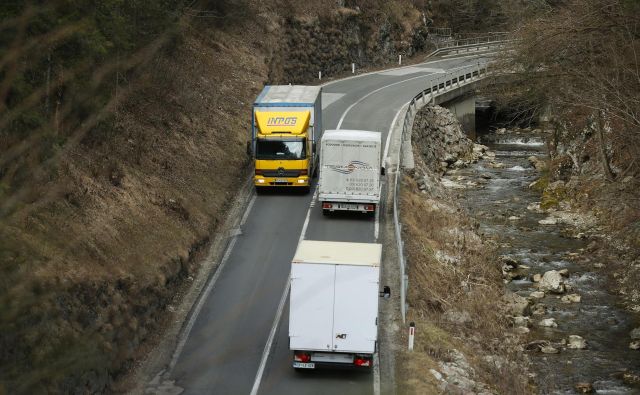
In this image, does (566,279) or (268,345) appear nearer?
(268,345)

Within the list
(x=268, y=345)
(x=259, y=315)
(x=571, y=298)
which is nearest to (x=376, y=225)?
(x=571, y=298)

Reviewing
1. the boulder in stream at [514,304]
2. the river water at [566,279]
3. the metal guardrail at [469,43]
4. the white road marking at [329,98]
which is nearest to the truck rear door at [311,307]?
the river water at [566,279]

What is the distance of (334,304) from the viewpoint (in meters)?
18.0

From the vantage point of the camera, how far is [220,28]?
49438mm

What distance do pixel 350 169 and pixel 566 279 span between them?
882 centimetres

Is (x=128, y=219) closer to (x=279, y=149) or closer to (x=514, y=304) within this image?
(x=279, y=149)

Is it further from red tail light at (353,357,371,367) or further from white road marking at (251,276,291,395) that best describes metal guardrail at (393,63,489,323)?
red tail light at (353,357,371,367)

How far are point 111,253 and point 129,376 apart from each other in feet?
13.8

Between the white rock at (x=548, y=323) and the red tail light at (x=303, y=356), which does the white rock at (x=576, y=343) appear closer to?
the white rock at (x=548, y=323)

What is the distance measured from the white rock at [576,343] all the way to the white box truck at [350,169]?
25.7 ft

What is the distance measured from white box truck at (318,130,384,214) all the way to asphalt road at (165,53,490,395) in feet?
3.28

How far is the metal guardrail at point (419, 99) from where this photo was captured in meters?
24.2

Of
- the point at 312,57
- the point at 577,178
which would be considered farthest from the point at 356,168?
the point at 312,57

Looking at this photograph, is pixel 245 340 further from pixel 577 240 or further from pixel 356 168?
pixel 577 240
